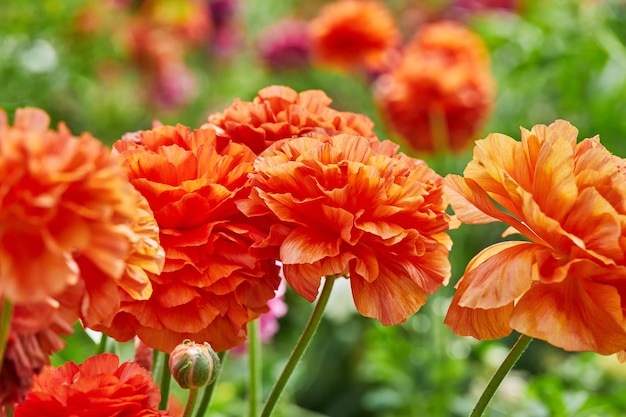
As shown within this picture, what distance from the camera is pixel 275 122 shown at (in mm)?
553

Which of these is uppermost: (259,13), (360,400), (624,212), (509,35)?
(624,212)

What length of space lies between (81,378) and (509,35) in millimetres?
1392

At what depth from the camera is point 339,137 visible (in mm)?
485

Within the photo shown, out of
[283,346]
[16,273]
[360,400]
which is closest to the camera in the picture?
[16,273]

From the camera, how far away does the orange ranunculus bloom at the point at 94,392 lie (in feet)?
1.40

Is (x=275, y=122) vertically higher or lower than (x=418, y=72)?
higher

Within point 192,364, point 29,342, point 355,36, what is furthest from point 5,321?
point 355,36

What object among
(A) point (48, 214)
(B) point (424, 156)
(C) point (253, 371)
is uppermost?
(A) point (48, 214)

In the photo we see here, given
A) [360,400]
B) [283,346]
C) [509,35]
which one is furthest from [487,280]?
[509,35]

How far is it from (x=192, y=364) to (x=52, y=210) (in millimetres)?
161

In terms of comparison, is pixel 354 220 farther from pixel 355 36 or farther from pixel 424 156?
pixel 355 36

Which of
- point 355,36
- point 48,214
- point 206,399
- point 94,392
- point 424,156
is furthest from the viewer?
point 355,36

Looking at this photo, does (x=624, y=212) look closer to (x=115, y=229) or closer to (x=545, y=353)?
(x=115, y=229)

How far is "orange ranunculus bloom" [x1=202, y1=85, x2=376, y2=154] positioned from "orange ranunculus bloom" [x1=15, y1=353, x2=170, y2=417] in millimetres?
155
